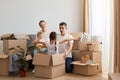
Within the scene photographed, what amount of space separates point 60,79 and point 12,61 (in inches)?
41.4

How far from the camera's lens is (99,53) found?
4555mm

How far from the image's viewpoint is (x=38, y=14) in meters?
5.61

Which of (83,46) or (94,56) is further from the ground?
(83,46)

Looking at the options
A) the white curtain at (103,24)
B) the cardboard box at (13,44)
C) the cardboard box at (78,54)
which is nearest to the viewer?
the white curtain at (103,24)

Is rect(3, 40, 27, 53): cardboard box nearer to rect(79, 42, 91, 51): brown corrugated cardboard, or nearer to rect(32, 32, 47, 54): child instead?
rect(32, 32, 47, 54): child

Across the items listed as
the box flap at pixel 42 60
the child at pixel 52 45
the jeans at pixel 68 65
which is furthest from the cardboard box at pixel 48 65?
the jeans at pixel 68 65

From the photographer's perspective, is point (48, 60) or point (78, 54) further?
point (78, 54)

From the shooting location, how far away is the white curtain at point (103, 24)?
418cm

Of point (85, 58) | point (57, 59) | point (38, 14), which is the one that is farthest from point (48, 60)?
point (38, 14)

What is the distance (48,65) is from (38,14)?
2.19 m

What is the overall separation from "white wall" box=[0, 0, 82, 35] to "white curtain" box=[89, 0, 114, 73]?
1.87ft

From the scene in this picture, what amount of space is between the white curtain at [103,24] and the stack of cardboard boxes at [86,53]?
140 millimetres

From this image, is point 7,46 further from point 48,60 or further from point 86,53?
point 86,53

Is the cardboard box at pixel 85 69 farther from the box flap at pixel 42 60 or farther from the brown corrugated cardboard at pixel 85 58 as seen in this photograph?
the box flap at pixel 42 60
